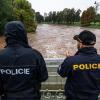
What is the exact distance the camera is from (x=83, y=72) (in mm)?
4969

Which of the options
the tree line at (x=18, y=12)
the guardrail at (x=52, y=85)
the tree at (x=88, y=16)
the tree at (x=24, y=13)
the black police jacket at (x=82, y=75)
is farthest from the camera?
the tree at (x=88, y=16)

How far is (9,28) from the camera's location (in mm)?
4668

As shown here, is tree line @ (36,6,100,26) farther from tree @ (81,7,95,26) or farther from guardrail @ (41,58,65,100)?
guardrail @ (41,58,65,100)

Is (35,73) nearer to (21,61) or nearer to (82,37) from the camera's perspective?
(21,61)

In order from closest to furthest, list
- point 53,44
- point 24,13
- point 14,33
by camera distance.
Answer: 1. point 14,33
2. point 53,44
3. point 24,13

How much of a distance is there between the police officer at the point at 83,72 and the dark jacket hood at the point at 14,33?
69cm

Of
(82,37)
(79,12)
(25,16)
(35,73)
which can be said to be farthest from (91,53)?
(79,12)

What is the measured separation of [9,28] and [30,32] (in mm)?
55125

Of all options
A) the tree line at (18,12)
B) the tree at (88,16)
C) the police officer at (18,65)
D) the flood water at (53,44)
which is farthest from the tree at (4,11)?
the tree at (88,16)

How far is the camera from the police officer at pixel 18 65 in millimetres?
4668

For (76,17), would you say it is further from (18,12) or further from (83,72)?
(83,72)

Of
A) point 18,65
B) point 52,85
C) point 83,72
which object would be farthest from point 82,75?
point 52,85

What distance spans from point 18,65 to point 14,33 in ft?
1.25

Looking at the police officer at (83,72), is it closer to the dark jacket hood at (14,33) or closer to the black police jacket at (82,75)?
the black police jacket at (82,75)
